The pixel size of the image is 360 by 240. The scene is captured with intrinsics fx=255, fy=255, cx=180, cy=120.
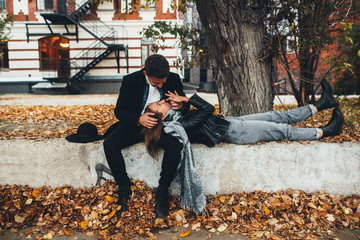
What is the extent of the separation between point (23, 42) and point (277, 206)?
19280 millimetres

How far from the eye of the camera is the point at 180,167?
124 inches

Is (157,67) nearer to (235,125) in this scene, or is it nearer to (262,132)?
(235,125)

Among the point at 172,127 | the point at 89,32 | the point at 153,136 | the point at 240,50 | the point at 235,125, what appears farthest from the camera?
the point at 89,32

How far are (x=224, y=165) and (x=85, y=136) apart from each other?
198cm

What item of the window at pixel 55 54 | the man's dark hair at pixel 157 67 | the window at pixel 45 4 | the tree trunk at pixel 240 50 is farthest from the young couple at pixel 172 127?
the window at pixel 45 4

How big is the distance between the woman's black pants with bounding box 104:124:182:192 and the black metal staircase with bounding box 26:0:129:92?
46.7ft

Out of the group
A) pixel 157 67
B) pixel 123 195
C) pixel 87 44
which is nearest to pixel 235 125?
pixel 157 67

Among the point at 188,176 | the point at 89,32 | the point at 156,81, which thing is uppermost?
the point at 89,32

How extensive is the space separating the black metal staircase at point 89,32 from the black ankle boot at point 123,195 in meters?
14.4

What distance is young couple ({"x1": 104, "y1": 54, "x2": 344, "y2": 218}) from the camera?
3.05m

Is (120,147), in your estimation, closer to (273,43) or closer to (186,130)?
(186,130)

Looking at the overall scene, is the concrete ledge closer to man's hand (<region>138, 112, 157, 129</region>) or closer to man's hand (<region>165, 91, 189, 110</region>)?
man's hand (<region>138, 112, 157, 129</region>)

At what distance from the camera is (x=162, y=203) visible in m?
3.05

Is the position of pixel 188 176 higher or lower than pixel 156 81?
lower
